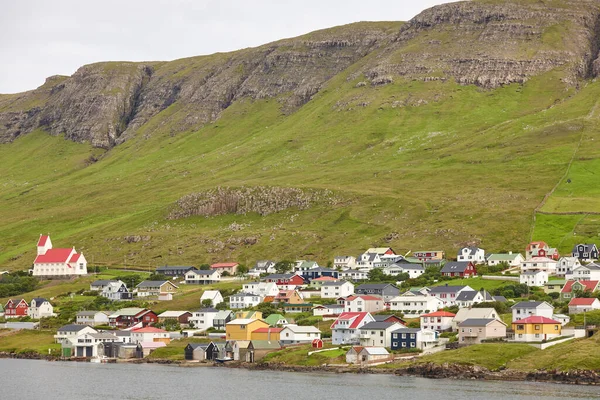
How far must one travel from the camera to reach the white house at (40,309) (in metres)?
162

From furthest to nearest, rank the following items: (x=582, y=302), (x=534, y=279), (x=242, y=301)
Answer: (x=242, y=301), (x=534, y=279), (x=582, y=302)

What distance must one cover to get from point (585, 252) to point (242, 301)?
59.8 metres

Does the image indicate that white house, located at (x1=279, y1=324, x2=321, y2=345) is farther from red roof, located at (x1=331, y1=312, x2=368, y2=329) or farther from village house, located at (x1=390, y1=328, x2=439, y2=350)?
village house, located at (x1=390, y1=328, x2=439, y2=350)

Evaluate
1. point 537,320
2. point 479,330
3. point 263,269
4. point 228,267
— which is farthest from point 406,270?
point 537,320

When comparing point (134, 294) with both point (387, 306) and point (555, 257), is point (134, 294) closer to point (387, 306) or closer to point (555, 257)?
point (387, 306)

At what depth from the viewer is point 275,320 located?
136 meters

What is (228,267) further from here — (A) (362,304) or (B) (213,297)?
(A) (362,304)

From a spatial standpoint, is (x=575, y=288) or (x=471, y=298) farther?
(x=575, y=288)

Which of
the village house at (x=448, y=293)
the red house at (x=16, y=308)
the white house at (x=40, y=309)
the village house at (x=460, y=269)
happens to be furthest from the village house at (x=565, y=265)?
the red house at (x=16, y=308)

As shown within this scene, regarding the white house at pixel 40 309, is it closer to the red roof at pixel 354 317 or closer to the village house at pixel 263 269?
the village house at pixel 263 269

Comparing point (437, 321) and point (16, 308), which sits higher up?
point (16, 308)

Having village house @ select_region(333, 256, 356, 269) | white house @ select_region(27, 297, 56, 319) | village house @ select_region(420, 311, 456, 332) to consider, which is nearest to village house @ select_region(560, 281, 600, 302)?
village house @ select_region(420, 311, 456, 332)

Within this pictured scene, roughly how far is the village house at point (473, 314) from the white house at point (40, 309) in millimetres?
70967

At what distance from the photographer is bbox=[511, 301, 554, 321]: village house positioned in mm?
118812
